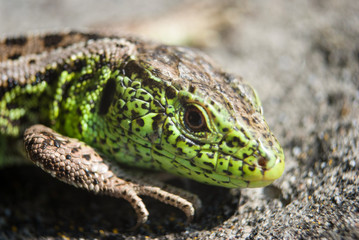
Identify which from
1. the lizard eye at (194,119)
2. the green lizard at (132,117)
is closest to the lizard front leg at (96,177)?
the green lizard at (132,117)

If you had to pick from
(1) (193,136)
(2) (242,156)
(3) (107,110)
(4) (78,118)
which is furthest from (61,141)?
(2) (242,156)

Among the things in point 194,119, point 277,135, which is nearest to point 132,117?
point 194,119

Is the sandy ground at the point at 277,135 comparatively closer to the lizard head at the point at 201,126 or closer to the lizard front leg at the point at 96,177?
the lizard front leg at the point at 96,177

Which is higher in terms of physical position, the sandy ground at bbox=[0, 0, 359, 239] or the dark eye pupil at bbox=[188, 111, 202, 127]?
the dark eye pupil at bbox=[188, 111, 202, 127]

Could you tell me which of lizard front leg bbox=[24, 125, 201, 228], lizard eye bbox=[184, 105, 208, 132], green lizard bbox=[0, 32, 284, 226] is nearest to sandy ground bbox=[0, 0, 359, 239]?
lizard front leg bbox=[24, 125, 201, 228]

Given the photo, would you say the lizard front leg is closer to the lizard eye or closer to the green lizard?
the green lizard

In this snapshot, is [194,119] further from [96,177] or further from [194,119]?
[96,177]

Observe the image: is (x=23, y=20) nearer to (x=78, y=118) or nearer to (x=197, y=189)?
(x=78, y=118)
